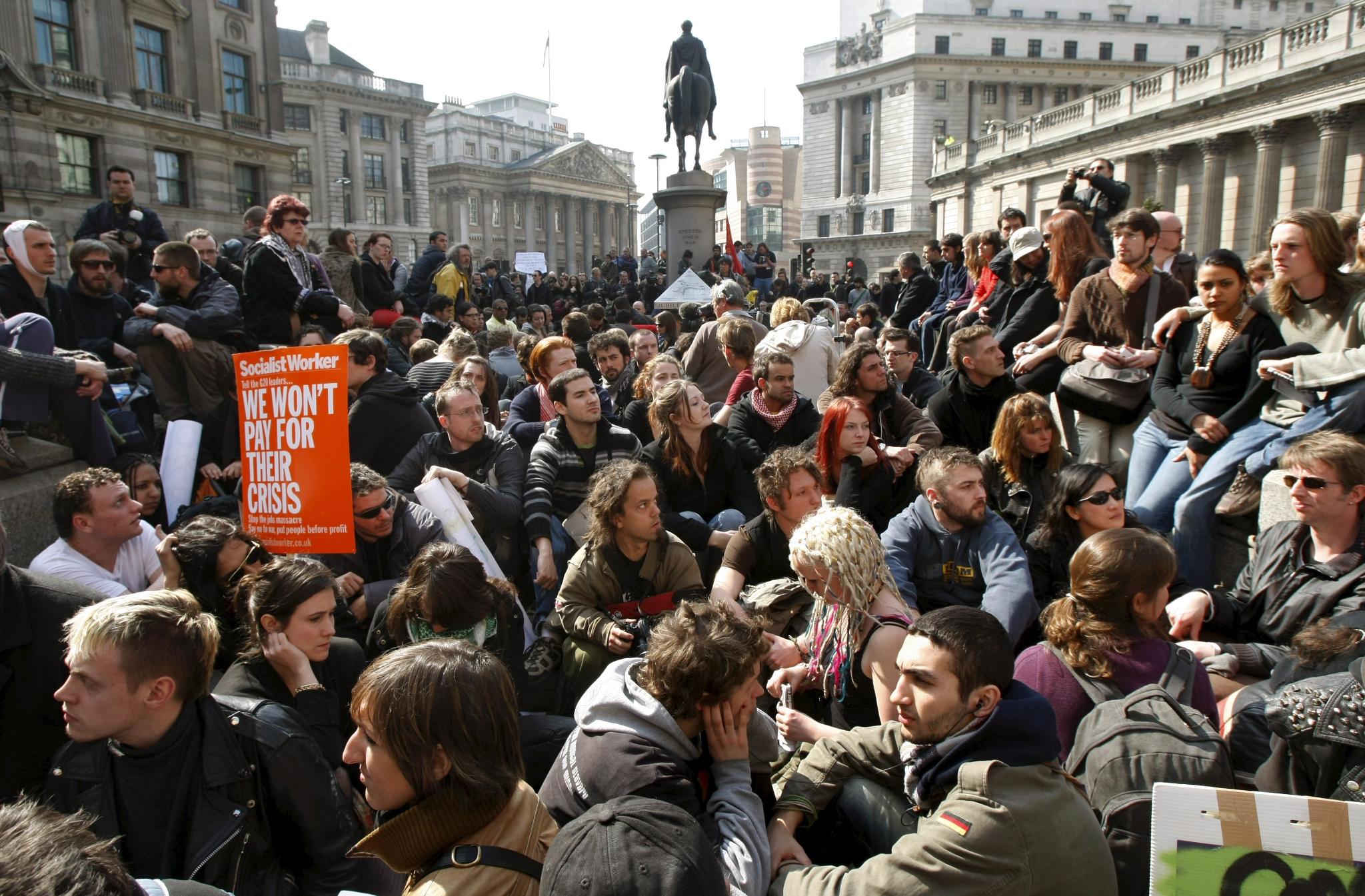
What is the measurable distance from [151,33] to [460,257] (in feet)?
77.9

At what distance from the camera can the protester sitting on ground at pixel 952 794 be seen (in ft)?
6.57

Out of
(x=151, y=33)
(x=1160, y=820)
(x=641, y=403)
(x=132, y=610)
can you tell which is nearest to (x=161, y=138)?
(x=151, y=33)

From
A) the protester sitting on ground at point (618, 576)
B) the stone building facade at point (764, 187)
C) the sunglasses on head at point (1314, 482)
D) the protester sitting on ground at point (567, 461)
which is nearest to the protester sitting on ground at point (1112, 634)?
the sunglasses on head at point (1314, 482)

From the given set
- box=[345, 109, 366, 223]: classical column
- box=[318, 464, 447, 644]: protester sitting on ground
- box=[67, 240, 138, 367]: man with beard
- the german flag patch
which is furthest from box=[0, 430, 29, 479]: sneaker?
box=[345, 109, 366, 223]: classical column

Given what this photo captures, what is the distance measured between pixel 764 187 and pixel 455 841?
412 ft

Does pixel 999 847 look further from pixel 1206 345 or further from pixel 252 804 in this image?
pixel 1206 345

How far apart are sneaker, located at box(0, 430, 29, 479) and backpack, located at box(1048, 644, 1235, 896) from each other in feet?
19.4

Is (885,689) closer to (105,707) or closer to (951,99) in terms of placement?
(105,707)

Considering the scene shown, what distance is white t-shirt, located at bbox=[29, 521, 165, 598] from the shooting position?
4.06 metres

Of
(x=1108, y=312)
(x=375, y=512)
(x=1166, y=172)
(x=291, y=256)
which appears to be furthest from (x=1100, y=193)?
(x=1166, y=172)

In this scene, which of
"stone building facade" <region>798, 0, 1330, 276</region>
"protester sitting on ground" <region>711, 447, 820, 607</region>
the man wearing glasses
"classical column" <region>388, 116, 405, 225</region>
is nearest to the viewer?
"protester sitting on ground" <region>711, 447, 820, 607</region>

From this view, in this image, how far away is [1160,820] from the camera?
193 centimetres

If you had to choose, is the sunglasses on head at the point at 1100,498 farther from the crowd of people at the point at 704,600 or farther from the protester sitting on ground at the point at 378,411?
the protester sitting on ground at the point at 378,411

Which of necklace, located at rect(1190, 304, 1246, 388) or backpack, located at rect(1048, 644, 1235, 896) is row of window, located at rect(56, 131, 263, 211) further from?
backpack, located at rect(1048, 644, 1235, 896)
